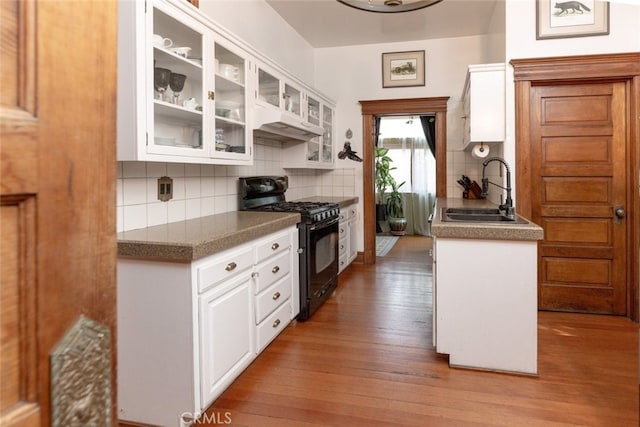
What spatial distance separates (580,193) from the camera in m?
3.49

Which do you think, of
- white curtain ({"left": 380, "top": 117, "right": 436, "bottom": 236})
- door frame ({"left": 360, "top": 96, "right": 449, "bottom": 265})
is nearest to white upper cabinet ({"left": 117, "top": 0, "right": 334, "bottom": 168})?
door frame ({"left": 360, "top": 96, "right": 449, "bottom": 265})

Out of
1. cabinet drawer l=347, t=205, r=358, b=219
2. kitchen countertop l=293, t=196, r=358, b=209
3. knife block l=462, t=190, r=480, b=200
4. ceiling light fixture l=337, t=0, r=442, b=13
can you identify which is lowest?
cabinet drawer l=347, t=205, r=358, b=219

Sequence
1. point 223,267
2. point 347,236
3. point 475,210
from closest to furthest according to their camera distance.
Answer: point 223,267 < point 475,210 < point 347,236

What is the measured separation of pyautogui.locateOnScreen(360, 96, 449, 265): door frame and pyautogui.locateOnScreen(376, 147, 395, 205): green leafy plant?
281 cm

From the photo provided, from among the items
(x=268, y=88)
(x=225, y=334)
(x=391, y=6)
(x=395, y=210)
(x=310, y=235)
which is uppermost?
(x=391, y=6)

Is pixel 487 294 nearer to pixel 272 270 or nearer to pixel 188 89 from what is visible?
pixel 272 270

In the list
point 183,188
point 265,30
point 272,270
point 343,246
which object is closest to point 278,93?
point 265,30

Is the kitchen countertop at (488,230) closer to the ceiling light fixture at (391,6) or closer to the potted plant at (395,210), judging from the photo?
the ceiling light fixture at (391,6)

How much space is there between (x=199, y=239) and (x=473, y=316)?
1.60 m

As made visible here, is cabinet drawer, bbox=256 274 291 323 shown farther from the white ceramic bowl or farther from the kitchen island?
the white ceramic bowl

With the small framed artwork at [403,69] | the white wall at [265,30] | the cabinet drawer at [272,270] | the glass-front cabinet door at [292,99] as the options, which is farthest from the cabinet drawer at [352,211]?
the cabinet drawer at [272,270]

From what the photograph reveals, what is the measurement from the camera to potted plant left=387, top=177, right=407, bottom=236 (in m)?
8.25

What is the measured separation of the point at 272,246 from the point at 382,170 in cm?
585

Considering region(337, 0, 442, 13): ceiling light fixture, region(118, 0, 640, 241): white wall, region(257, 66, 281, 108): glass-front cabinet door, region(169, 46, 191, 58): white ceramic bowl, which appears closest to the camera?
region(169, 46, 191, 58): white ceramic bowl
